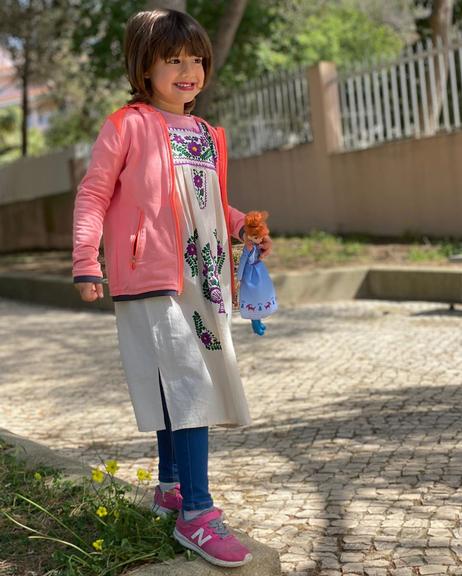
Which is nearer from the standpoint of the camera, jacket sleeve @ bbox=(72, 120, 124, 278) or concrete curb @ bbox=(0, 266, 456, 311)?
jacket sleeve @ bbox=(72, 120, 124, 278)

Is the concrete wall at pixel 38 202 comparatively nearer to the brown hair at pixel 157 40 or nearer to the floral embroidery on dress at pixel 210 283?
the brown hair at pixel 157 40

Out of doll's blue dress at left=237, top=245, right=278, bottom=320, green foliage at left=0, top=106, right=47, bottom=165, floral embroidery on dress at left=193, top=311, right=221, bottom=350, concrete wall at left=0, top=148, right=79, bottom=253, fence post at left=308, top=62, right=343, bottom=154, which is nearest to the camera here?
floral embroidery on dress at left=193, top=311, right=221, bottom=350

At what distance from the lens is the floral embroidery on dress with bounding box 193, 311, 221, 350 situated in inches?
122

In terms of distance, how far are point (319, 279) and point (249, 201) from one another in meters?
5.05

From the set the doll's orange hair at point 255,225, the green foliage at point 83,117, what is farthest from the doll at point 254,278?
the green foliage at point 83,117

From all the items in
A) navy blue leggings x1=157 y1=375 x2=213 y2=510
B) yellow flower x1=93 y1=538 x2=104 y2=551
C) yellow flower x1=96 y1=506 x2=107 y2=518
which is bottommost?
yellow flower x1=93 y1=538 x2=104 y2=551

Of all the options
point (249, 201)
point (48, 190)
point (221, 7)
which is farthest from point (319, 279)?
point (48, 190)

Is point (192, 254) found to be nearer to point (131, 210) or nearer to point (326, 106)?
point (131, 210)

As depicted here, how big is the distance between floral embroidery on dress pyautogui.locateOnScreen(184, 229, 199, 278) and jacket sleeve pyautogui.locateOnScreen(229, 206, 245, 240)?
0.25m

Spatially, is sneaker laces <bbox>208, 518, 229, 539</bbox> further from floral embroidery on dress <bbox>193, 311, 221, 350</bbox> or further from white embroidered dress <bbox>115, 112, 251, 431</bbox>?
floral embroidery on dress <bbox>193, 311, 221, 350</bbox>

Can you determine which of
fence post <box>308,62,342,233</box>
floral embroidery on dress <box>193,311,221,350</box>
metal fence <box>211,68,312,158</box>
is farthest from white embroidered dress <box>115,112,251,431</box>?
metal fence <box>211,68,312,158</box>

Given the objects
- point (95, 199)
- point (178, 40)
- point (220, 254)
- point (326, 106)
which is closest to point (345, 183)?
point (326, 106)

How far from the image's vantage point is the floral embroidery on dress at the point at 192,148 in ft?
10.3

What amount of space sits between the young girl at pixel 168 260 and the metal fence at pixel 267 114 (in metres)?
10.4
